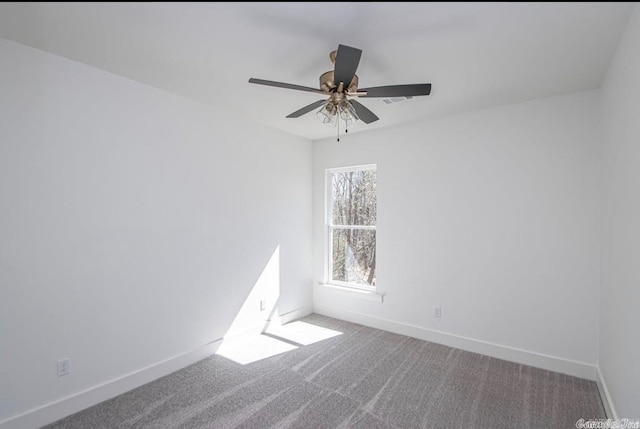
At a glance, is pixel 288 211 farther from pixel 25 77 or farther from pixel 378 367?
pixel 25 77

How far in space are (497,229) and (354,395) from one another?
2.12 metres

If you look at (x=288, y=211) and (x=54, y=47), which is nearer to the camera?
(x=54, y=47)

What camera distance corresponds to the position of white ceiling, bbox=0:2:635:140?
1.67m

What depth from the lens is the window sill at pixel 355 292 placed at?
156 inches

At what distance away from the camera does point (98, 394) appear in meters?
2.35

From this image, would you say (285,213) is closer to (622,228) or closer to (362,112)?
(362,112)

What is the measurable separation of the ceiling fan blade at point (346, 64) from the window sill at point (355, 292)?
9.07 ft

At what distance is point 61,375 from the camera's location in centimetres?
219

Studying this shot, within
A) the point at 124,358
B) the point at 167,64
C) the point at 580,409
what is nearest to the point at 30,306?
the point at 124,358

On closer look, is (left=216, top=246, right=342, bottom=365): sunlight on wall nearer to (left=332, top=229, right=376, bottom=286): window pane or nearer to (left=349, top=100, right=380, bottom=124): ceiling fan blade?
(left=332, top=229, right=376, bottom=286): window pane

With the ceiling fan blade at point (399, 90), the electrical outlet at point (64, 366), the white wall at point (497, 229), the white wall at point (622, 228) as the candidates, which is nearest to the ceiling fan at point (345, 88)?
the ceiling fan blade at point (399, 90)

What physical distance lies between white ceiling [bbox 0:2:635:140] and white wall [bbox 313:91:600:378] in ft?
1.61

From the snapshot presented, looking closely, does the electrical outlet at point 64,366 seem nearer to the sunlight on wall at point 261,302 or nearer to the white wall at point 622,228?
the sunlight on wall at point 261,302

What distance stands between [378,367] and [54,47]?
3.61m
